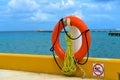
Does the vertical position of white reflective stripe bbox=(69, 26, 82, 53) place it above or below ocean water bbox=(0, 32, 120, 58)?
above

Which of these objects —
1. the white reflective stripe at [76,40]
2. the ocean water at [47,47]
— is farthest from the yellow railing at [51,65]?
the ocean water at [47,47]

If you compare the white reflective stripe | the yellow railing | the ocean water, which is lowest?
the ocean water

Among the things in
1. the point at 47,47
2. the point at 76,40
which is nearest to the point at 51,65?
the point at 76,40

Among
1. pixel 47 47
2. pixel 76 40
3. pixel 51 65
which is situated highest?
pixel 76 40

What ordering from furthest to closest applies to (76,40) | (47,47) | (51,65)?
1. (47,47)
2. (51,65)
3. (76,40)

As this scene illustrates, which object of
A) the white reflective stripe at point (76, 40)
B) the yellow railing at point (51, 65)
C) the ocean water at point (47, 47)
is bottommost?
the ocean water at point (47, 47)

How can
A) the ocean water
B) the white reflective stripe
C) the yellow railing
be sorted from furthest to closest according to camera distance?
the ocean water < the white reflective stripe < the yellow railing

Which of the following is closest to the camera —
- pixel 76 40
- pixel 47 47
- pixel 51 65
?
pixel 76 40

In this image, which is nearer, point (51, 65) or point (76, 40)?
point (76, 40)

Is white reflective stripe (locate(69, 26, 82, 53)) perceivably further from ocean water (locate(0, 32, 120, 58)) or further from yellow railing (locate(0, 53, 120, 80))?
ocean water (locate(0, 32, 120, 58))

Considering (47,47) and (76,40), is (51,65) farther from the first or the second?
(47,47)

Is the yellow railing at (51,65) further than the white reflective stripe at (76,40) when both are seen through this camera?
No

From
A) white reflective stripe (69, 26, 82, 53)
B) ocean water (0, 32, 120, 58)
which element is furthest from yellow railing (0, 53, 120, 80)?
ocean water (0, 32, 120, 58)

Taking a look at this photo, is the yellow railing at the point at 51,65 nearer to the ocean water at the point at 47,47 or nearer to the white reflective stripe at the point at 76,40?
the white reflective stripe at the point at 76,40
